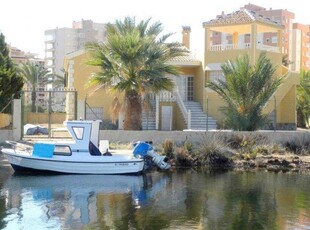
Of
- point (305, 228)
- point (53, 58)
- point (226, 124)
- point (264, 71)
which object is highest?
A: point (53, 58)

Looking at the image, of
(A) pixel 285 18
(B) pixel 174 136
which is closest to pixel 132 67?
(B) pixel 174 136

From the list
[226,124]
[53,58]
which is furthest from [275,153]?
[53,58]

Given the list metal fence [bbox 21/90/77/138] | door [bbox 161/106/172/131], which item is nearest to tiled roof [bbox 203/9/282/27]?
door [bbox 161/106/172/131]

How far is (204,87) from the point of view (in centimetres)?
4009

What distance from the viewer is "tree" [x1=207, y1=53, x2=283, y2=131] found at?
105 feet

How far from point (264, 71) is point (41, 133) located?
14739 millimetres

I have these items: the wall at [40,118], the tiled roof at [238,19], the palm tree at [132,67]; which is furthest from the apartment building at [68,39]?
the palm tree at [132,67]

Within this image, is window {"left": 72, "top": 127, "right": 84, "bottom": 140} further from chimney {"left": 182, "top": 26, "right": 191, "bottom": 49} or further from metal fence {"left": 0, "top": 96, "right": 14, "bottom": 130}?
chimney {"left": 182, "top": 26, "right": 191, "bottom": 49}

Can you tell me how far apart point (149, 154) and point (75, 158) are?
3.63 metres

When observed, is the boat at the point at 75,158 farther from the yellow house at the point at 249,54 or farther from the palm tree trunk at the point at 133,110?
the yellow house at the point at 249,54

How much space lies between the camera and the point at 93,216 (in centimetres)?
1561

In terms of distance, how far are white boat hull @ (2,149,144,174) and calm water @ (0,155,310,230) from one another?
1.69 ft

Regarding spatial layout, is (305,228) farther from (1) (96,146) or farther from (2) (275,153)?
(2) (275,153)

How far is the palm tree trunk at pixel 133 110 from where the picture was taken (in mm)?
31672
